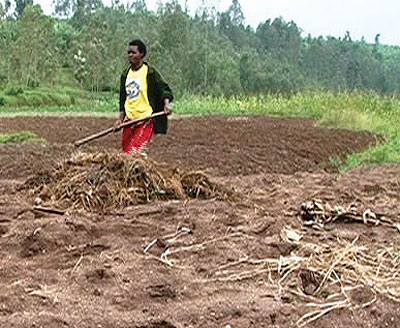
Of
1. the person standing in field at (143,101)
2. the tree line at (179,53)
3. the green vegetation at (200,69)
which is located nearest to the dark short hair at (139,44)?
the person standing in field at (143,101)

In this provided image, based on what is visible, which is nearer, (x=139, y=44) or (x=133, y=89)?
(x=139, y=44)

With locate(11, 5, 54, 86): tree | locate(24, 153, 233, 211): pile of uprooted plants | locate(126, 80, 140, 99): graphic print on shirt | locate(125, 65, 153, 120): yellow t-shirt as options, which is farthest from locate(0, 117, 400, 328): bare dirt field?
locate(11, 5, 54, 86): tree

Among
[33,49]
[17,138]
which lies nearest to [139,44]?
[17,138]

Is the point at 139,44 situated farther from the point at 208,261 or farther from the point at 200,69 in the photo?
the point at 200,69

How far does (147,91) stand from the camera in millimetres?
7383

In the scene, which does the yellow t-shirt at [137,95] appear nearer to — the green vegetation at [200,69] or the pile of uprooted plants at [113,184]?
the pile of uprooted plants at [113,184]

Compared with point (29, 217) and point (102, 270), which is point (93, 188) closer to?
point (29, 217)

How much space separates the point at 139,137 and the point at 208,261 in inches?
118

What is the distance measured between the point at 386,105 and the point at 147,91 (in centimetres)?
1657

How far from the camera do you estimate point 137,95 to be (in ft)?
24.3

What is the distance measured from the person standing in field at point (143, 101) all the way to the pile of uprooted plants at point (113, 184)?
61 centimetres

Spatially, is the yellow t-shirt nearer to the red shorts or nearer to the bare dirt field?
the red shorts

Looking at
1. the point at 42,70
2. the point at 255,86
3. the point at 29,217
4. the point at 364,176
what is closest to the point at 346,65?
the point at 255,86

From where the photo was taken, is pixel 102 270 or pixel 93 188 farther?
pixel 93 188
